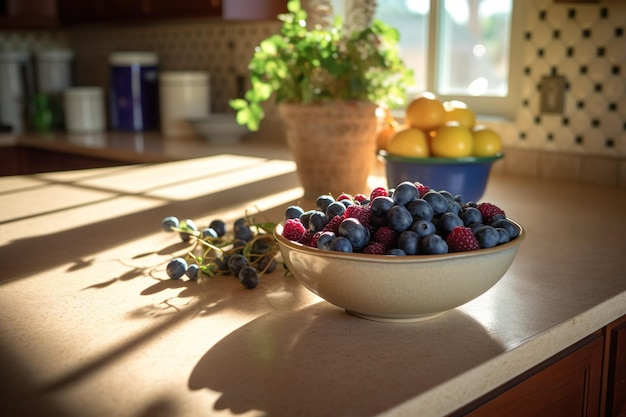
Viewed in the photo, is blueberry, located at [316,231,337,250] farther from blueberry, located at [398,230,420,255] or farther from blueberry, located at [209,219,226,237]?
blueberry, located at [209,219,226,237]

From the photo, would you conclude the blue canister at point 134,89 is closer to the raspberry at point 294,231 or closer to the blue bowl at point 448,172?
the blue bowl at point 448,172

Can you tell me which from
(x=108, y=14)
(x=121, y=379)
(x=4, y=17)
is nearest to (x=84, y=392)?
(x=121, y=379)

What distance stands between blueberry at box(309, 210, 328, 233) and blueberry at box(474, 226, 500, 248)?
0.17 m

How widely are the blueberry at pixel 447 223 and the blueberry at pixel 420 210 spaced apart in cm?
1

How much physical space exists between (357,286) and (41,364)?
0.32 metres

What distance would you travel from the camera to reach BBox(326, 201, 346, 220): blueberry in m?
0.76

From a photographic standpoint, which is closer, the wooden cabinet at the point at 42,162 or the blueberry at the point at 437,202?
the blueberry at the point at 437,202

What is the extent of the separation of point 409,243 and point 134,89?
2737mm

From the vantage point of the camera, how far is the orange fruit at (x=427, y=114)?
1.35 meters

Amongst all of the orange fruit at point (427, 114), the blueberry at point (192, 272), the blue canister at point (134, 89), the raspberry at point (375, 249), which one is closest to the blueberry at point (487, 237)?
the raspberry at point (375, 249)

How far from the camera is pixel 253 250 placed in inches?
37.5

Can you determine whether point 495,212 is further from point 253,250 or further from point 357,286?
point 253,250

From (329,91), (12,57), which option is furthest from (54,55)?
(329,91)

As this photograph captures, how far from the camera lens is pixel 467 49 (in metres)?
2.20
